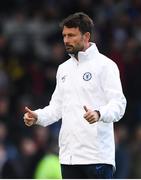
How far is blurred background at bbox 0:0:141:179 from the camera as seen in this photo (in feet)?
37.8

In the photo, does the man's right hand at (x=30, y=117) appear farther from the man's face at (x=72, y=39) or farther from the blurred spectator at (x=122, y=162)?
the blurred spectator at (x=122, y=162)

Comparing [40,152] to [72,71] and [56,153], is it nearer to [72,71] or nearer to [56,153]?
[56,153]

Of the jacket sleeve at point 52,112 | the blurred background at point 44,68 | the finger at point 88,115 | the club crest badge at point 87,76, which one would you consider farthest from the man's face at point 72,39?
the blurred background at point 44,68

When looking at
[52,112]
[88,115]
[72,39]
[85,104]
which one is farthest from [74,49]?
[88,115]

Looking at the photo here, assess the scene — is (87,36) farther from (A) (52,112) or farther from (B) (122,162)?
(B) (122,162)

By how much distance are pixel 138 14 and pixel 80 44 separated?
7915mm

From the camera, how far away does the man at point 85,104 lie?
6.60 m

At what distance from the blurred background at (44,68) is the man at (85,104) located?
3.85 meters

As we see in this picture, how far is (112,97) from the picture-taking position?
21.4 feet

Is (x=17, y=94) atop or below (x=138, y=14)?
below

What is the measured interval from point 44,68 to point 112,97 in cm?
710

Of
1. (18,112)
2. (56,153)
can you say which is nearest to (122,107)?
(56,153)

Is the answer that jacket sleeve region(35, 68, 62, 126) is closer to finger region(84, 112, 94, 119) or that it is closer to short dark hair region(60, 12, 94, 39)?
short dark hair region(60, 12, 94, 39)

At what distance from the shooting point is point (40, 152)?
11438 mm
